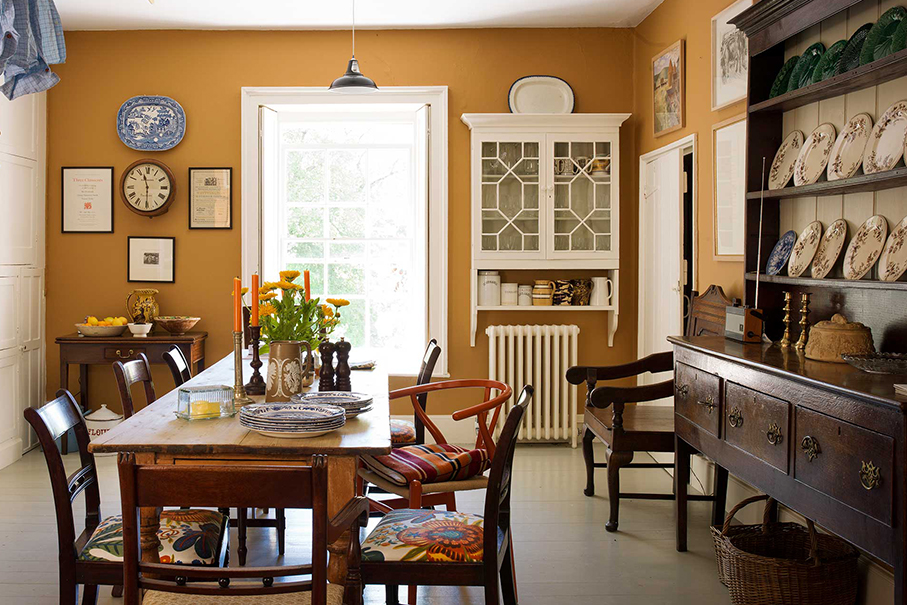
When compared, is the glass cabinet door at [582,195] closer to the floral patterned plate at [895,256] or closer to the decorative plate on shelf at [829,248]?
the decorative plate on shelf at [829,248]

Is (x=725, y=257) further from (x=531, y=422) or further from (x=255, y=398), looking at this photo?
(x=255, y=398)

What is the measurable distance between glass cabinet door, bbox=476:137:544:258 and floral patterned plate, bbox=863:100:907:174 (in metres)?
2.75

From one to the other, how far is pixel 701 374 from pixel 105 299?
4252 mm

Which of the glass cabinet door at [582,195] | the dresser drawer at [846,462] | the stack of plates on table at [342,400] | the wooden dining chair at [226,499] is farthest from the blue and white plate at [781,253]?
the wooden dining chair at [226,499]

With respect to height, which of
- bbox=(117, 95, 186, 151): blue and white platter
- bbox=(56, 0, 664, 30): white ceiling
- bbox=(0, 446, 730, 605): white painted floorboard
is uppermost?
bbox=(56, 0, 664, 30): white ceiling

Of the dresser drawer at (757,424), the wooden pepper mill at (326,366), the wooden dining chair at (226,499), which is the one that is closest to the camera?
the wooden dining chair at (226,499)

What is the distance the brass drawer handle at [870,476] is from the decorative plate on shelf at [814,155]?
52.7 inches

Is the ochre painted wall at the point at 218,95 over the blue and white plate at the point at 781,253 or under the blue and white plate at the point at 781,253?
over

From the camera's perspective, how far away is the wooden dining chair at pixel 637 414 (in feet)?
11.7

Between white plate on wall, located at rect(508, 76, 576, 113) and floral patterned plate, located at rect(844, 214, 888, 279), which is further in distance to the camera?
white plate on wall, located at rect(508, 76, 576, 113)

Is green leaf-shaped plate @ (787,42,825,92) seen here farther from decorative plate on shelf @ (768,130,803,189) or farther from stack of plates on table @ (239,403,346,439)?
stack of plates on table @ (239,403,346,439)

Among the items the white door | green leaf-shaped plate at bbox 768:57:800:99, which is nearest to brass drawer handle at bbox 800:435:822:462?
green leaf-shaped plate at bbox 768:57:800:99

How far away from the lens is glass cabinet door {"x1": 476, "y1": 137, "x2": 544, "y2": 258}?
17.3 ft

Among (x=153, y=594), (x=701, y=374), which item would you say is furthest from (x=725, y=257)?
(x=153, y=594)
